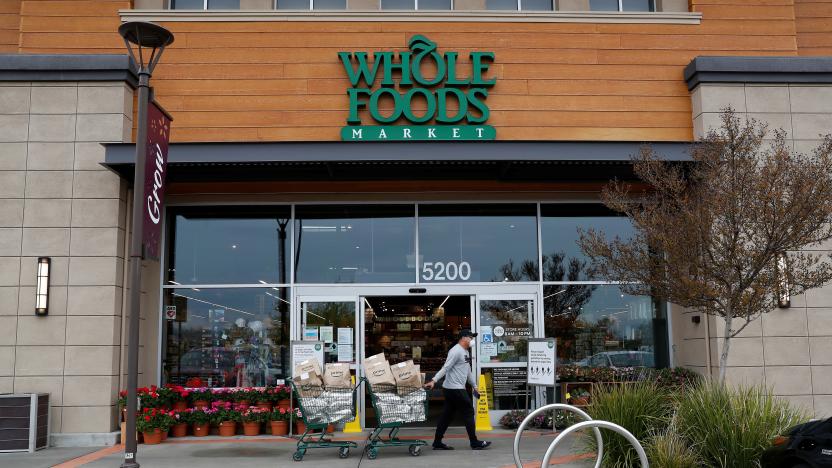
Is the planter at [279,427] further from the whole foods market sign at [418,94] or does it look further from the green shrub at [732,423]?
the green shrub at [732,423]

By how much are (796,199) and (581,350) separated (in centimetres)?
572

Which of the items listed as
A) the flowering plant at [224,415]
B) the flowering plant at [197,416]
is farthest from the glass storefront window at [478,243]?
the flowering plant at [197,416]

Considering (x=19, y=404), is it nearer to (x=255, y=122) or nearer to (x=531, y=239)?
(x=255, y=122)

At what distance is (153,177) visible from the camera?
8.89 meters

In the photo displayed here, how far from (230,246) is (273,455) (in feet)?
14.5

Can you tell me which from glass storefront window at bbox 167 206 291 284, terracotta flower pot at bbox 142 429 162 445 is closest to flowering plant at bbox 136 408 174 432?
terracotta flower pot at bbox 142 429 162 445

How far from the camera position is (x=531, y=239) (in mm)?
14086

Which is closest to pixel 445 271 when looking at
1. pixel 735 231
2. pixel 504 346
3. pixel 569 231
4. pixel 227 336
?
pixel 504 346

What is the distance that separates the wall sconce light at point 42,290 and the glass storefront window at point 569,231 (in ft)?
27.5

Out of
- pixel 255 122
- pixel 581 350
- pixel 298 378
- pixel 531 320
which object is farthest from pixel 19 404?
pixel 581 350

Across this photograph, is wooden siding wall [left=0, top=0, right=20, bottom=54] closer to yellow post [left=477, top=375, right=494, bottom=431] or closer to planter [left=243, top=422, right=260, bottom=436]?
planter [left=243, top=422, right=260, bottom=436]

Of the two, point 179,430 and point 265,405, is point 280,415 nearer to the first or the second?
point 265,405

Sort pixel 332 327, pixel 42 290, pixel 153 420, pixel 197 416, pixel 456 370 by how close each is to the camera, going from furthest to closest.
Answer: pixel 332 327 < pixel 197 416 < pixel 42 290 < pixel 153 420 < pixel 456 370

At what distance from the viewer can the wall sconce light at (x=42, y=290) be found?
1230 centimetres
